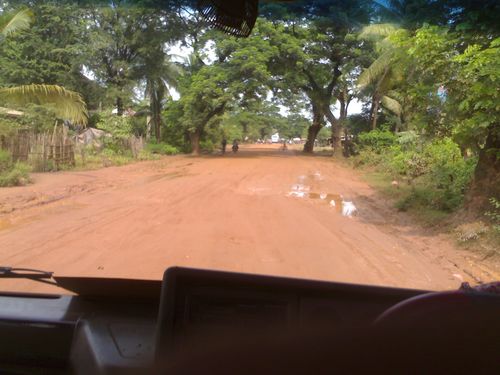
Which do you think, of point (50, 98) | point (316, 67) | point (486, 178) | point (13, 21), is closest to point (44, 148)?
point (50, 98)

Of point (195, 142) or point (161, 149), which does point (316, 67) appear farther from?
point (195, 142)

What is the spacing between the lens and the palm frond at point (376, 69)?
A: 431 inches

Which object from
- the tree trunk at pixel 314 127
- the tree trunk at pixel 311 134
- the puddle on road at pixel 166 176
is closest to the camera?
the puddle on road at pixel 166 176

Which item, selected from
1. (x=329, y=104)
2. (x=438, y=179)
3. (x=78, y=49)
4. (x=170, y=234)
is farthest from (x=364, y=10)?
(x=78, y=49)

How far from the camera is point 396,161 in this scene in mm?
15117

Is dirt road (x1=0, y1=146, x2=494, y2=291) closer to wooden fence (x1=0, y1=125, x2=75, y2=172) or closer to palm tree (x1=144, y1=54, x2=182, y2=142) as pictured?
wooden fence (x1=0, y1=125, x2=75, y2=172)

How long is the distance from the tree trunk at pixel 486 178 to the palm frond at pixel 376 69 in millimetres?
3301

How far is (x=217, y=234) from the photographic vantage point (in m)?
7.15

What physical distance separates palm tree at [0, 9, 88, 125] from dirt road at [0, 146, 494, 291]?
2431mm

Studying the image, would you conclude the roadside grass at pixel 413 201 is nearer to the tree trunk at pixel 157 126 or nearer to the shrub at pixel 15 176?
the shrub at pixel 15 176

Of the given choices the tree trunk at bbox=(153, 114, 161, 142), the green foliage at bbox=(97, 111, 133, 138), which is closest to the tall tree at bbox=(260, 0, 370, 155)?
the green foliage at bbox=(97, 111, 133, 138)

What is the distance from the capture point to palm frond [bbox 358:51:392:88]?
431 inches

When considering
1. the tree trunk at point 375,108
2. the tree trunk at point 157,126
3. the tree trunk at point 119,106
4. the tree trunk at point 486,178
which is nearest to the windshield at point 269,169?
the tree trunk at point 486,178

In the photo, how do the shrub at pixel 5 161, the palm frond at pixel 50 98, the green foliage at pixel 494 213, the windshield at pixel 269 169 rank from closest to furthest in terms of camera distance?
the windshield at pixel 269 169, the green foliage at pixel 494 213, the palm frond at pixel 50 98, the shrub at pixel 5 161
